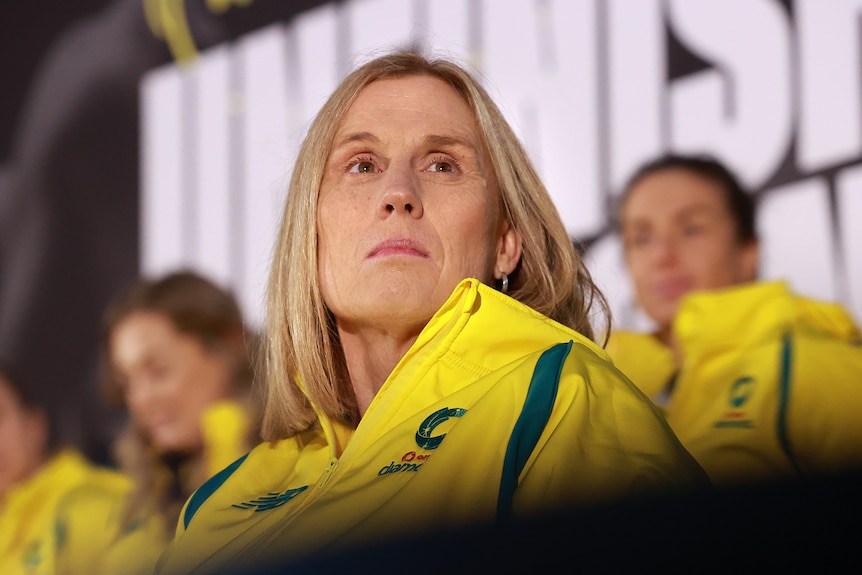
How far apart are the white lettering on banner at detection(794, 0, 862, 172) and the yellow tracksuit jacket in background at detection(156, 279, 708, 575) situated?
5.27 ft

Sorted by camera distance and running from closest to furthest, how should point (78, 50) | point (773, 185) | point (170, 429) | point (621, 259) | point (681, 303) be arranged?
1. point (681, 303)
2. point (773, 185)
3. point (621, 259)
4. point (170, 429)
5. point (78, 50)

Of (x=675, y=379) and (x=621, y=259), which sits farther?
(x=621, y=259)

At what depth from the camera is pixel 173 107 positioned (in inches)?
170

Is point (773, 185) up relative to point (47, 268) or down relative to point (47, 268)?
down

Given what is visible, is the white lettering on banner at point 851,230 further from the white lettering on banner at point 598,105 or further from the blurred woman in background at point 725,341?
the blurred woman in background at point 725,341

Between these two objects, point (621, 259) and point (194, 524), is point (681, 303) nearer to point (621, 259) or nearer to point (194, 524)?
point (621, 259)

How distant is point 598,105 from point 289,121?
1.22 m

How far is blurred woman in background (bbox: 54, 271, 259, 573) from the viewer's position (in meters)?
3.24

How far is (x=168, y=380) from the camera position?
11.0ft

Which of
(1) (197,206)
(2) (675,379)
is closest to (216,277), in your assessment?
(1) (197,206)

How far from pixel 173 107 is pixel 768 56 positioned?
2355 mm

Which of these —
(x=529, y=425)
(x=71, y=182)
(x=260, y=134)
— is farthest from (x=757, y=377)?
(x=71, y=182)

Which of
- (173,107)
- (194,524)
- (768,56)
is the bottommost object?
(194,524)

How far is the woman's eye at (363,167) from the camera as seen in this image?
1573 millimetres
